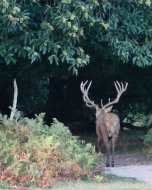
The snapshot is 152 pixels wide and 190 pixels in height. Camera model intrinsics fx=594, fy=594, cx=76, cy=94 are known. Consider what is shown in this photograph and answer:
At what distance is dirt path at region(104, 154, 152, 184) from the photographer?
11922 millimetres

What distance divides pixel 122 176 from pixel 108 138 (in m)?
3.12

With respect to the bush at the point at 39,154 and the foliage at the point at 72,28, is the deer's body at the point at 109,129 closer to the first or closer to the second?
the foliage at the point at 72,28

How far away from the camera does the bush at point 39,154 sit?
33.3 feet

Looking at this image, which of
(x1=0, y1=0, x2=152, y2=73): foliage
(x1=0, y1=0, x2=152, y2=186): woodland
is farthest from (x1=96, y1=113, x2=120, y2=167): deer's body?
(x1=0, y1=0, x2=152, y2=73): foliage

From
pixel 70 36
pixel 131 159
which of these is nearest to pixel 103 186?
pixel 70 36

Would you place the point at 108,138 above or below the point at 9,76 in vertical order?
below

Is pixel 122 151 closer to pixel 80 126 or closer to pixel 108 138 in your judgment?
pixel 108 138

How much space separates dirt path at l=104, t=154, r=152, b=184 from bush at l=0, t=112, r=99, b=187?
0.97m

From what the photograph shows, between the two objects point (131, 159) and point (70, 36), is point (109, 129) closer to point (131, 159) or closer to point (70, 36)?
point (131, 159)

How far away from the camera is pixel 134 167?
43.2 feet

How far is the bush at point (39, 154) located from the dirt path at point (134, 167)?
0.97 m

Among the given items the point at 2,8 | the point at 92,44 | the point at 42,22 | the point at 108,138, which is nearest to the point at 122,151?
the point at 108,138

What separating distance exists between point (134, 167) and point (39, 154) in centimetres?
325

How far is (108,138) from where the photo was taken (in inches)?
579
